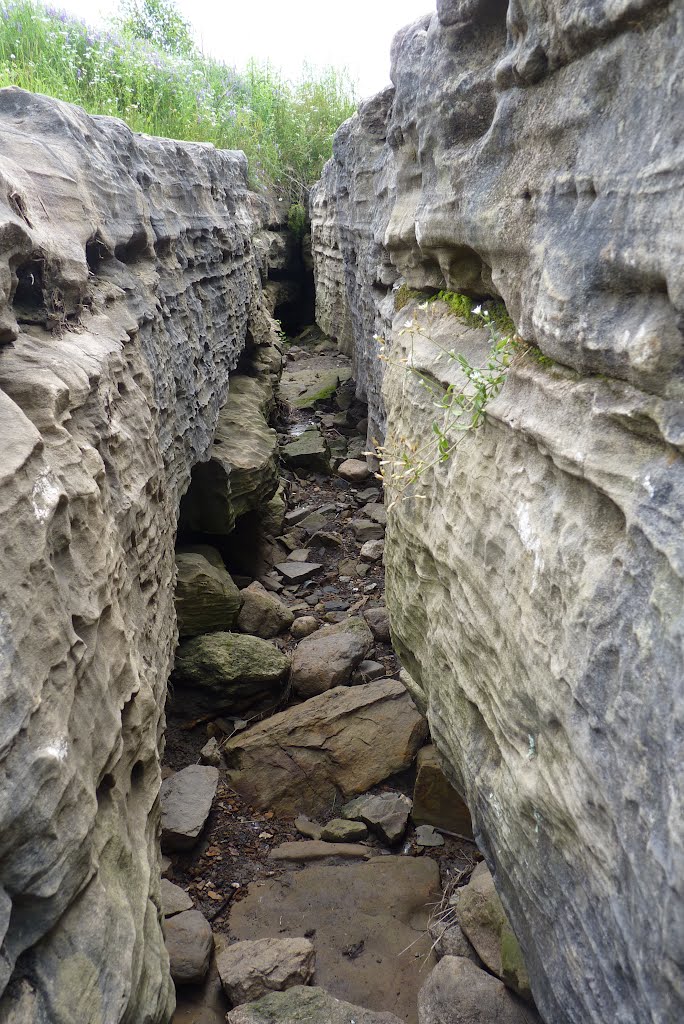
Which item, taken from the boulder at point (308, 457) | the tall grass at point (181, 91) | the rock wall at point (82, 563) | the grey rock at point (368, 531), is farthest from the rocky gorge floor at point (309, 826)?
the tall grass at point (181, 91)

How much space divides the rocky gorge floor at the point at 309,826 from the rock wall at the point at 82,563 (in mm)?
614

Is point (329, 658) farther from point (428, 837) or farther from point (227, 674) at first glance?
point (428, 837)

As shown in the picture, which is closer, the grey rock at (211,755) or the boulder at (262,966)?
the boulder at (262,966)

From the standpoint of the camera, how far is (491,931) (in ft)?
9.22

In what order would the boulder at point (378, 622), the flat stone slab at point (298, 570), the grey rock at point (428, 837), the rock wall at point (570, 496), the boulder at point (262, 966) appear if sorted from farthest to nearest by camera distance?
the flat stone slab at point (298, 570) < the boulder at point (378, 622) < the grey rock at point (428, 837) < the boulder at point (262, 966) < the rock wall at point (570, 496)

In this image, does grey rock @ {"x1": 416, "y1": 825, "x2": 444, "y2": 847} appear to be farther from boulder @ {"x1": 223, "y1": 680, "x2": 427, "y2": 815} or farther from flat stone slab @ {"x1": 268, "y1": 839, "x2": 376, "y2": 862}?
boulder @ {"x1": 223, "y1": 680, "x2": 427, "y2": 815}

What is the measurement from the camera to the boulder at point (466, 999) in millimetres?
2504

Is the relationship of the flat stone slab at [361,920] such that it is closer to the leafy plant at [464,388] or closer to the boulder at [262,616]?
the leafy plant at [464,388]

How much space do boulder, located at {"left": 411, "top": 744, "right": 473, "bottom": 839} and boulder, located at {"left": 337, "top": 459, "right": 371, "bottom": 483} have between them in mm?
4485

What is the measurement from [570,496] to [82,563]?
1412 mm

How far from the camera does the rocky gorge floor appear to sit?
9.13 feet

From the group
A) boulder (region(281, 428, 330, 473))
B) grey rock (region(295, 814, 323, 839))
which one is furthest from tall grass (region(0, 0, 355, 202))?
grey rock (region(295, 814, 323, 839))

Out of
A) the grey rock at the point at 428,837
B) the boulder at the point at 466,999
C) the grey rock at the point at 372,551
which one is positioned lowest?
the grey rock at the point at 428,837

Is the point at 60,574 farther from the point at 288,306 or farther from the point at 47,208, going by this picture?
the point at 288,306
